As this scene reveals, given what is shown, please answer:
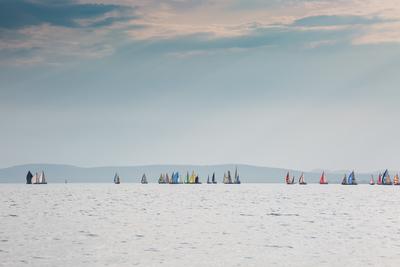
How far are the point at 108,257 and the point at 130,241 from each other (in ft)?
36.1

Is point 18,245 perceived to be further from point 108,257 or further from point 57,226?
point 57,226

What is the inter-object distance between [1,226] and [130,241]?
23910 mm

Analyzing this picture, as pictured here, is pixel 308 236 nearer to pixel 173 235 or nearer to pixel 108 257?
pixel 173 235

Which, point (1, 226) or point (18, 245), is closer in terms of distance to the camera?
point (18, 245)

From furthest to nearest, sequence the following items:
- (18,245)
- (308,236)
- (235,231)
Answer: (235,231) < (308,236) < (18,245)

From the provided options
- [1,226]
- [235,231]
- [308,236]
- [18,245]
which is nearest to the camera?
[18,245]

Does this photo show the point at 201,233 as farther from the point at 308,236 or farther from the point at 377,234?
the point at 377,234

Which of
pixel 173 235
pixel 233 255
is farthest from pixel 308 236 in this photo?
pixel 233 255

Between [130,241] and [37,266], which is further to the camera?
[130,241]

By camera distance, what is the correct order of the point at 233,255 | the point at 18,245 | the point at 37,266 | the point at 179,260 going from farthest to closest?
the point at 18,245 → the point at 233,255 → the point at 179,260 → the point at 37,266

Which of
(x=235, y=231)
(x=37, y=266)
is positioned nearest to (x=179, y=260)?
(x=37, y=266)

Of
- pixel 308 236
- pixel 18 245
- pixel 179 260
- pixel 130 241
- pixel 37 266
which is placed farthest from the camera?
pixel 308 236

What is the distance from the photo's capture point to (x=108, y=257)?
46188 millimetres

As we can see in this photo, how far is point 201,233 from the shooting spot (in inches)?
2584
